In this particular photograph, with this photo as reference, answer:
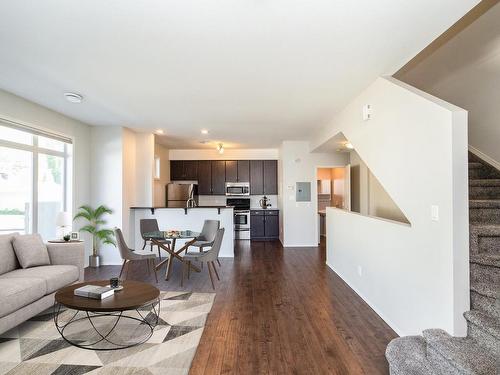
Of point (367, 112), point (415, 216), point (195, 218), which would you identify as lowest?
point (195, 218)

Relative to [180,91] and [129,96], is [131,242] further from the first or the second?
[180,91]

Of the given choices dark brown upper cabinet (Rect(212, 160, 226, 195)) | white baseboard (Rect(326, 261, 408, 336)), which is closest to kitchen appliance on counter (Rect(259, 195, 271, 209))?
dark brown upper cabinet (Rect(212, 160, 226, 195))

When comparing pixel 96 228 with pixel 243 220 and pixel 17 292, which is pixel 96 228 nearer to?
pixel 17 292

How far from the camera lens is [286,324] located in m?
3.00

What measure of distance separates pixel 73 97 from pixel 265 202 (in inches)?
230

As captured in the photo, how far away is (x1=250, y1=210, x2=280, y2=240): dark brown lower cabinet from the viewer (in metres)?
8.42

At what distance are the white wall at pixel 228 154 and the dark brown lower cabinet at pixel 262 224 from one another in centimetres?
162

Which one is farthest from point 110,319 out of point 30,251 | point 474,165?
point 474,165

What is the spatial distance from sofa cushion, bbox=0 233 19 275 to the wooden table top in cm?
102

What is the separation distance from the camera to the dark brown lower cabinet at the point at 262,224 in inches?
332

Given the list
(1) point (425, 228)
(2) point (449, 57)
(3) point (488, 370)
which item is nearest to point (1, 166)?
(1) point (425, 228)

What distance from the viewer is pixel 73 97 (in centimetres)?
381

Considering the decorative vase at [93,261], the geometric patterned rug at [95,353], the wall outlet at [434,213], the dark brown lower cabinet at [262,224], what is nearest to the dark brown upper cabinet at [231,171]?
the dark brown lower cabinet at [262,224]

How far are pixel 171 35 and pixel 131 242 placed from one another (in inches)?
186
